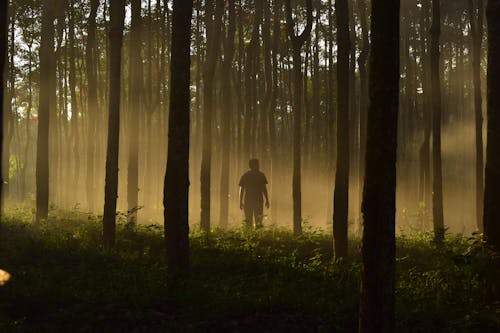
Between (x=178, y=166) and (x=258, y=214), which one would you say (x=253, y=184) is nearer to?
(x=258, y=214)

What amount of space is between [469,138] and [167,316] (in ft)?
125

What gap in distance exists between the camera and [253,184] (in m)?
17.8

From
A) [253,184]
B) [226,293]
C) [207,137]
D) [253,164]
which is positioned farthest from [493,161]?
[253,184]

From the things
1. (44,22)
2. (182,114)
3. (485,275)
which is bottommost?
(485,275)

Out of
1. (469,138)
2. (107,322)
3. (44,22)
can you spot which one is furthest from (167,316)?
(469,138)

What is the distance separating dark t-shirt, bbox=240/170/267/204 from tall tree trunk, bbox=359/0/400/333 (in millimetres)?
12158

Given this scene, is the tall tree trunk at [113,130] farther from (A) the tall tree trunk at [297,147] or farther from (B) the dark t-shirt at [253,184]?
(A) the tall tree trunk at [297,147]

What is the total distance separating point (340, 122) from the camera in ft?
37.7

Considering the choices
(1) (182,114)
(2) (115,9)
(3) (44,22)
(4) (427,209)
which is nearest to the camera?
(1) (182,114)

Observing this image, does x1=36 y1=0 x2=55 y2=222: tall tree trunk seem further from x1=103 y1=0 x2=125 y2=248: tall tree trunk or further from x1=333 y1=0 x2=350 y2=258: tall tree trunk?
x1=333 y1=0 x2=350 y2=258: tall tree trunk

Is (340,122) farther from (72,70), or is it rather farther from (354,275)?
(72,70)

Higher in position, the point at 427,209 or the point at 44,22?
the point at 44,22

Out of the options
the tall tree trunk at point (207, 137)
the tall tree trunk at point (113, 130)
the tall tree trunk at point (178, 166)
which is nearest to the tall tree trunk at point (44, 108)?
the tall tree trunk at point (207, 137)

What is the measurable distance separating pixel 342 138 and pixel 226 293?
14.8 ft
